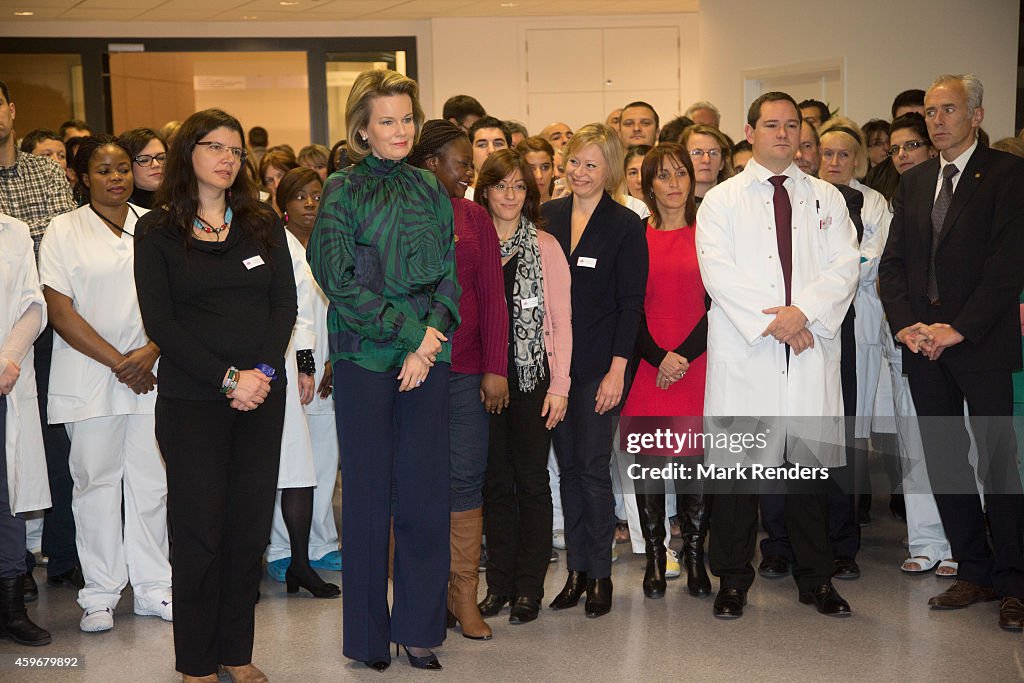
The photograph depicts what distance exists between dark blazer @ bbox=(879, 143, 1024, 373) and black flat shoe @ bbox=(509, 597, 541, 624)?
1803mm

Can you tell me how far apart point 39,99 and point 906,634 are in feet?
35.5

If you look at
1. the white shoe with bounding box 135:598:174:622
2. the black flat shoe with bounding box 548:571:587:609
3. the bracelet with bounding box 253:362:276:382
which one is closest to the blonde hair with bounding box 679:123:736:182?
the black flat shoe with bounding box 548:571:587:609

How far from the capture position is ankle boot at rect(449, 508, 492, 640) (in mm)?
3811

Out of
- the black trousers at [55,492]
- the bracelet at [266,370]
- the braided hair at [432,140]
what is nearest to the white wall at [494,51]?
the black trousers at [55,492]

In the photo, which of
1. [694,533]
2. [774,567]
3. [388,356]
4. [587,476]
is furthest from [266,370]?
[774,567]

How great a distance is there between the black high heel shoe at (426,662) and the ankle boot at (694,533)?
1.25m

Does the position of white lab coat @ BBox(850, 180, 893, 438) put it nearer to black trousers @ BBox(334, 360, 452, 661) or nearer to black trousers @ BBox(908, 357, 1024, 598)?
black trousers @ BBox(908, 357, 1024, 598)

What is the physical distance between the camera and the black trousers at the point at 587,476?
4.08m

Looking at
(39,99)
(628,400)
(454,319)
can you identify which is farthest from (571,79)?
(454,319)

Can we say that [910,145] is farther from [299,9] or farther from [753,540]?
[299,9]

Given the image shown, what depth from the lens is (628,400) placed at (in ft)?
14.4

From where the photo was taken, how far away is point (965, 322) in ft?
13.1

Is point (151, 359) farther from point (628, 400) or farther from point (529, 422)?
point (628, 400)

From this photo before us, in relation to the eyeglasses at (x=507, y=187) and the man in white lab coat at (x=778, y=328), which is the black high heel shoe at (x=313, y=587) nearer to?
the man in white lab coat at (x=778, y=328)
